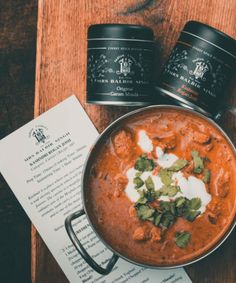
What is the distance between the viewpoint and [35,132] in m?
1.21

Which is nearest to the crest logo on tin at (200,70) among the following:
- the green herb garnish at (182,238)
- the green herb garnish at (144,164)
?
the green herb garnish at (144,164)

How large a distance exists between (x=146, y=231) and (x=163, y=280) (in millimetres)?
179

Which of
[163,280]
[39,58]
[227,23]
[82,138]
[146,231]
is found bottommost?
[163,280]

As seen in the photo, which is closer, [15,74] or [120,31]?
[120,31]

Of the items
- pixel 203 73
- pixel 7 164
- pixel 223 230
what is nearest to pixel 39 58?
pixel 7 164

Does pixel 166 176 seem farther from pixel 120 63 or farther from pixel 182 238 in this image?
pixel 120 63

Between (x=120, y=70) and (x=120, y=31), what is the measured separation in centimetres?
9

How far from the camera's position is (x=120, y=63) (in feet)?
3.41

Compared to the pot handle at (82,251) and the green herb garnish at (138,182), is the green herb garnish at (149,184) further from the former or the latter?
the pot handle at (82,251)

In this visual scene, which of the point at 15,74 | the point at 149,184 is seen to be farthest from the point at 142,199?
the point at 15,74

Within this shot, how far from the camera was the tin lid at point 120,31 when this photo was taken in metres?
1.02

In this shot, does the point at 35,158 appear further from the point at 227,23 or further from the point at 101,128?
the point at 227,23

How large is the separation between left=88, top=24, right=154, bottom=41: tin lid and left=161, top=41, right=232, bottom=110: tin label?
9 cm

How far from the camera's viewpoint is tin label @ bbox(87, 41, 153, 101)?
1.03 metres
